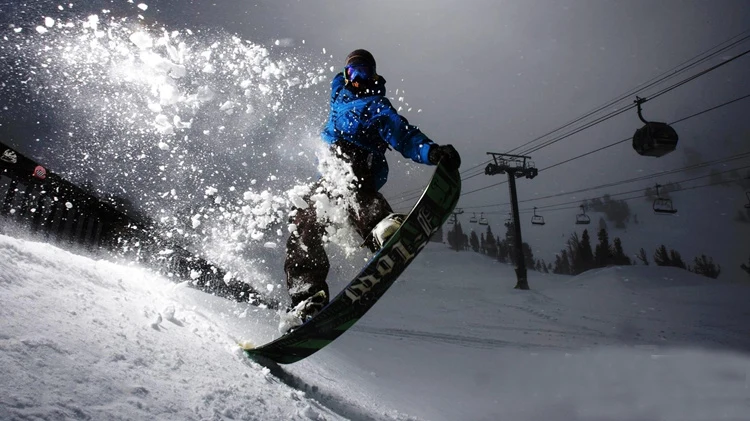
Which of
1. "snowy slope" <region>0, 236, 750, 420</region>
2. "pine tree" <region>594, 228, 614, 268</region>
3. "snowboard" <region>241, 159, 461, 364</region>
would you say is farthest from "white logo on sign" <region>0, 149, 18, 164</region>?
"pine tree" <region>594, 228, 614, 268</region>

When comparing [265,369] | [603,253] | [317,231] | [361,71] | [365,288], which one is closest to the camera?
[265,369]

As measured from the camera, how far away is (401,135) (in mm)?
2564

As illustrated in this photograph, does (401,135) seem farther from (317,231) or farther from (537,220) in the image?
(537,220)

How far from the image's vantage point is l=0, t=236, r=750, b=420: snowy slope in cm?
94

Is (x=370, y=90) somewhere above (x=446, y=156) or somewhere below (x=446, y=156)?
above

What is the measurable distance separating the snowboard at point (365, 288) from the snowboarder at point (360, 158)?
161 millimetres

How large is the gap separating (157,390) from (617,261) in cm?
9278

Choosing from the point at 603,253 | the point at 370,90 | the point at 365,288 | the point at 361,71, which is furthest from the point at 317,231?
the point at 603,253

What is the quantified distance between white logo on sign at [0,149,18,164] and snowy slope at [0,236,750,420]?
276 cm

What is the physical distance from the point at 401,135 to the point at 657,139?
17.5 meters

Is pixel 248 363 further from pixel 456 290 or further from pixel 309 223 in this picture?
pixel 456 290

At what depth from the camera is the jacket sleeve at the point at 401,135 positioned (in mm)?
2490

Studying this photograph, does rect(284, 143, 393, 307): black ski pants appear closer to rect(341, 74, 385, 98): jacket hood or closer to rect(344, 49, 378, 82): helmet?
rect(341, 74, 385, 98): jacket hood

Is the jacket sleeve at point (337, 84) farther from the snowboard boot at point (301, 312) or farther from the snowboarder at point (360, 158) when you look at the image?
the snowboard boot at point (301, 312)
